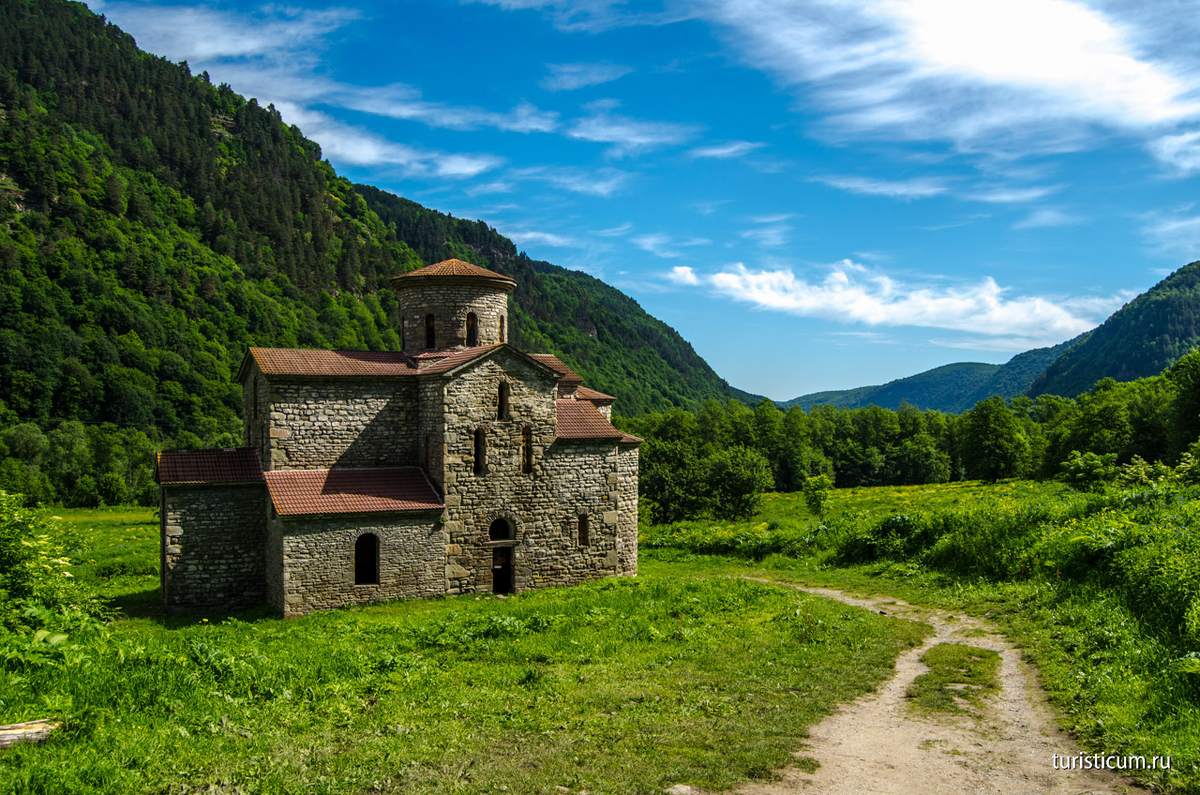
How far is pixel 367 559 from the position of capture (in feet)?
73.0

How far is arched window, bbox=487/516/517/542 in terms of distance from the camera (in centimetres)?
2395

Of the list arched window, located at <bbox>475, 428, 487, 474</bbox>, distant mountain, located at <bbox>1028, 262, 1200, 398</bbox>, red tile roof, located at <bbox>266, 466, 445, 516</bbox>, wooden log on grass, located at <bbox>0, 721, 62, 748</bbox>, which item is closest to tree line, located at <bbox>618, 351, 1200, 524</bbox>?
arched window, located at <bbox>475, 428, 487, 474</bbox>

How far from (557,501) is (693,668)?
40.1 ft

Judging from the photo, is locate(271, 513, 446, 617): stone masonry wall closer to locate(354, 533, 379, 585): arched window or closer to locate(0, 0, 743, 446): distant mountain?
locate(354, 533, 379, 585): arched window

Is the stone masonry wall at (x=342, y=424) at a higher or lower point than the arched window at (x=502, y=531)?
higher

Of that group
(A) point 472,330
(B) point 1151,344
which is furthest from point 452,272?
(B) point 1151,344

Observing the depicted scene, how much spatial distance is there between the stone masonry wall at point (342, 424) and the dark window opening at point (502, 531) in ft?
11.0

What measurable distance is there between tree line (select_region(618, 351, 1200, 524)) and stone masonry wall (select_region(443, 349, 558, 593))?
21.9 m

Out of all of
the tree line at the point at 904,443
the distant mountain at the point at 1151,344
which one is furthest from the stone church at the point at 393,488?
the distant mountain at the point at 1151,344

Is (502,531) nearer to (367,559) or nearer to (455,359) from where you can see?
(367,559)

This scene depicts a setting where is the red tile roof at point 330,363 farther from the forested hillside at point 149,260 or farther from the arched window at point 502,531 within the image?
the forested hillside at point 149,260

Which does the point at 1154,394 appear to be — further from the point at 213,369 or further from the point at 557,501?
the point at 213,369

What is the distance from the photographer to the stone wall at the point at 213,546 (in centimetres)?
2175

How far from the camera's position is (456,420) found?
2309 cm
